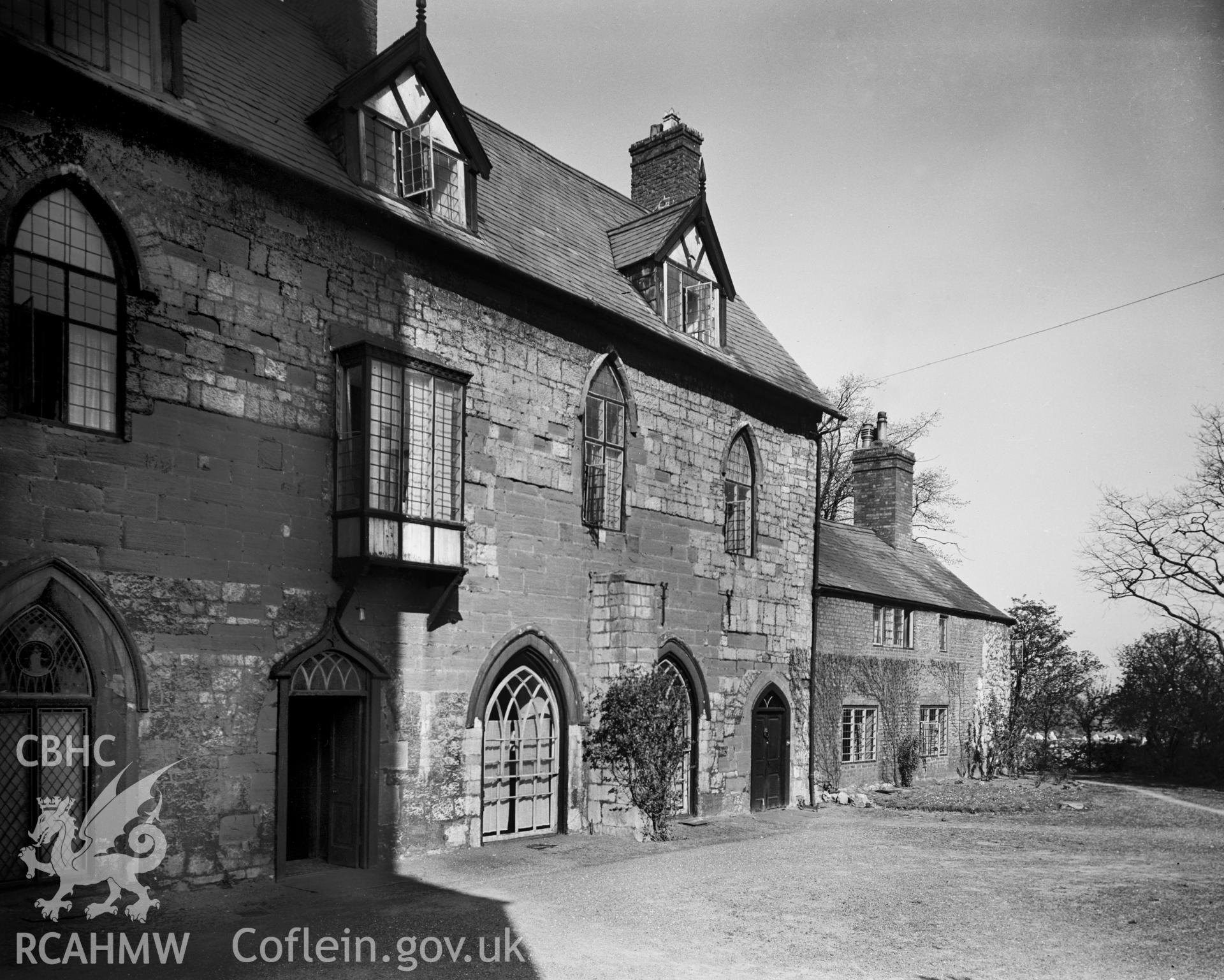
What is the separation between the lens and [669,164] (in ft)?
70.8

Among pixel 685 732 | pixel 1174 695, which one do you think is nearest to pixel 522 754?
pixel 685 732

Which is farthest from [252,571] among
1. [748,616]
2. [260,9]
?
[748,616]

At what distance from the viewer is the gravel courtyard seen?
8.04 meters

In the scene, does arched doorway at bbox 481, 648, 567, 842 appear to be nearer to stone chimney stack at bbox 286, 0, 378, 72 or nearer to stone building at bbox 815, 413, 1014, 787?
stone building at bbox 815, 413, 1014, 787

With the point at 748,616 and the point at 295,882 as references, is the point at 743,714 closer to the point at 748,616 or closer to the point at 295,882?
the point at 748,616

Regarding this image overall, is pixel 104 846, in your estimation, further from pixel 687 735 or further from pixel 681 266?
pixel 681 266

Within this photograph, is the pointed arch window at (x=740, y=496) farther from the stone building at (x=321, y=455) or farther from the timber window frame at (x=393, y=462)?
the timber window frame at (x=393, y=462)

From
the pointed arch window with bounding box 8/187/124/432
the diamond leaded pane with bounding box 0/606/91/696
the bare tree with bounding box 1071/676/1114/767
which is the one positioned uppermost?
the pointed arch window with bounding box 8/187/124/432

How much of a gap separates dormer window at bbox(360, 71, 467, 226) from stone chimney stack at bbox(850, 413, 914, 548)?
17617 mm

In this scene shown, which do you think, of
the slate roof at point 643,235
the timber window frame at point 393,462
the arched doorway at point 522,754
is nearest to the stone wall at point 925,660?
the slate roof at point 643,235

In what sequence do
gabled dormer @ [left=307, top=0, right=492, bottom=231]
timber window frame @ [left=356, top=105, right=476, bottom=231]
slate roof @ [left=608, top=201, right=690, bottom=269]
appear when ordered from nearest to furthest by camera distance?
1. gabled dormer @ [left=307, top=0, right=492, bottom=231]
2. timber window frame @ [left=356, top=105, right=476, bottom=231]
3. slate roof @ [left=608, top=201, right=690, bottom=269]

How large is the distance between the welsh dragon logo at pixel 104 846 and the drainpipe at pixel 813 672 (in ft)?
43.6

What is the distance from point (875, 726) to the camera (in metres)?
23.5

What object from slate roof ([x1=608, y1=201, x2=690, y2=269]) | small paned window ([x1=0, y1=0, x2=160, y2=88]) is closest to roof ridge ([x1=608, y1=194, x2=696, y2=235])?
slate roof ([x1=608, y1=201, x2=690, y2=269])
